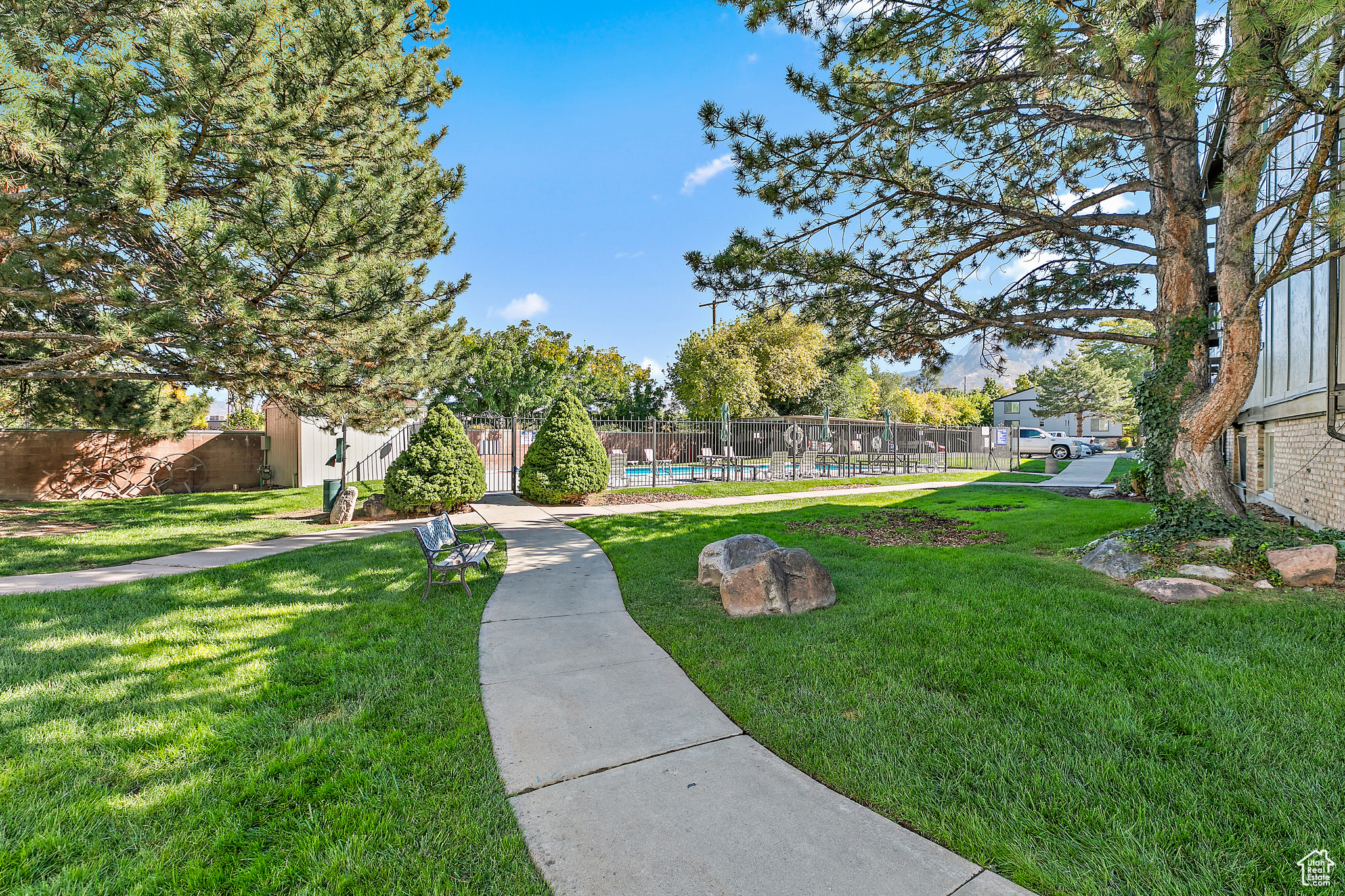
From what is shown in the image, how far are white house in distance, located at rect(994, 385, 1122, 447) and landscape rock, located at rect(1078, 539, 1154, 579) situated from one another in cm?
6323

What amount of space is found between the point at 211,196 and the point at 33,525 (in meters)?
7.78

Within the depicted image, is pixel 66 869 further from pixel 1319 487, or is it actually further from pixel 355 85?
pixel 1319 487

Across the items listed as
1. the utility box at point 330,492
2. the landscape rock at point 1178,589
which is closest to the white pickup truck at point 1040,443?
the landscape rock at point 1178,589

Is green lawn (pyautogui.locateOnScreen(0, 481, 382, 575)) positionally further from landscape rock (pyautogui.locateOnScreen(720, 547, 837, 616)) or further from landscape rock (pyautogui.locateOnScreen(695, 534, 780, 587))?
landscape rock (pyautogui.locateOnScreen(720, 547, 837, 616))

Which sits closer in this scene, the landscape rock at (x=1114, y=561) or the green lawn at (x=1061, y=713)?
the green lawn at (x=1061, y=713)

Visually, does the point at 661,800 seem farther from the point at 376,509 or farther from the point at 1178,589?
the point at 376,509

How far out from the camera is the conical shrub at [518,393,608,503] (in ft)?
42.1

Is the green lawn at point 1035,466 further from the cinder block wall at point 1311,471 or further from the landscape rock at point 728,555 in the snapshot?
the landscape rock at point 728,555

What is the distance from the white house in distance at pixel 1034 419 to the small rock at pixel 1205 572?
63.9m

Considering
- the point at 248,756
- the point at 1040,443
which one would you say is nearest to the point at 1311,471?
the point at 248,756

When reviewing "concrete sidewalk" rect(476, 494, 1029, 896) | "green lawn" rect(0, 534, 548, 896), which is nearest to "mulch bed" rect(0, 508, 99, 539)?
"green lawn" rect(0, 534, 548, 896)

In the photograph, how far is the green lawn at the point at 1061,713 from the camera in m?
2.09

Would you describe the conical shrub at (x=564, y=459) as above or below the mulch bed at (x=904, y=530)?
above

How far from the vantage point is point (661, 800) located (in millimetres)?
2438
